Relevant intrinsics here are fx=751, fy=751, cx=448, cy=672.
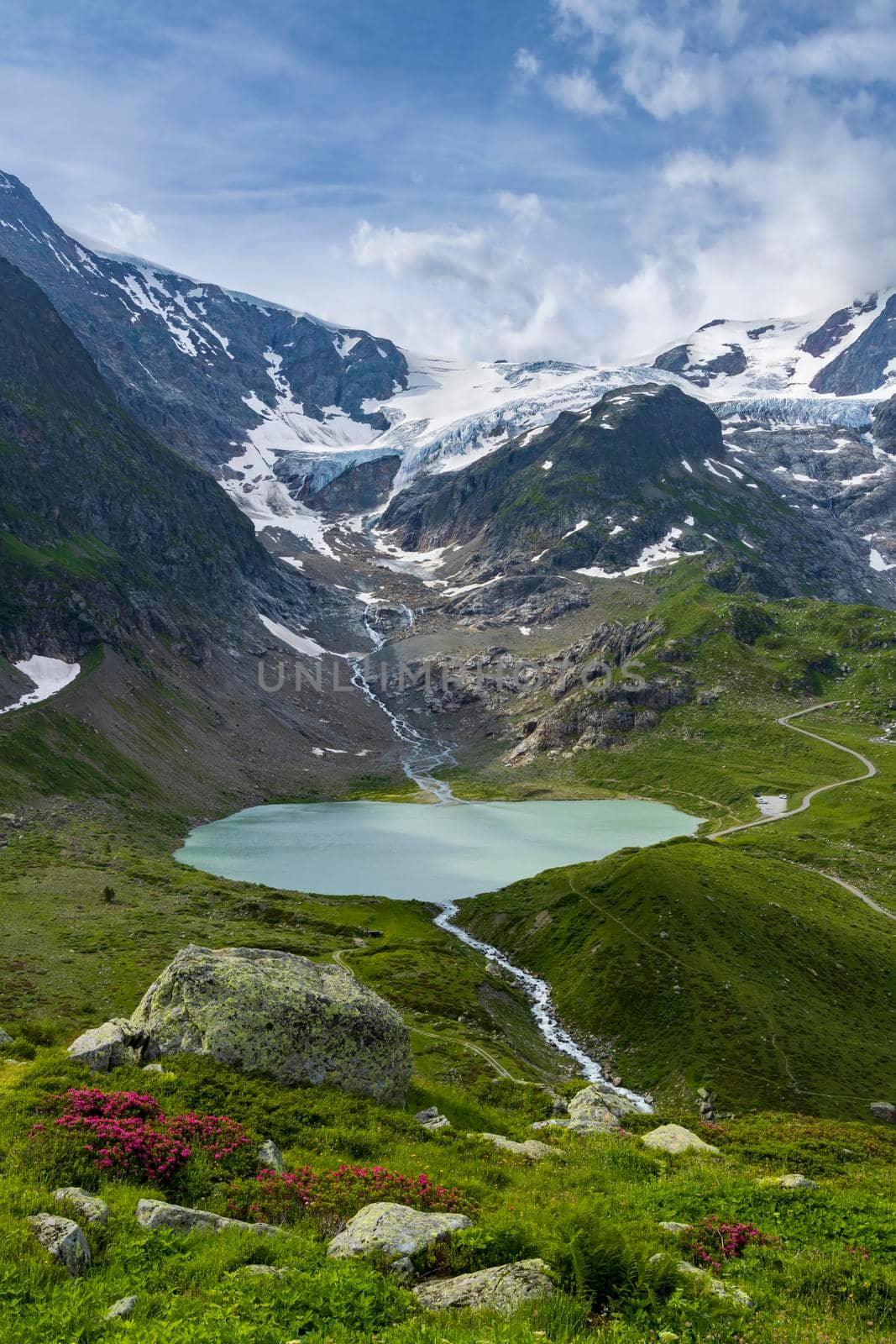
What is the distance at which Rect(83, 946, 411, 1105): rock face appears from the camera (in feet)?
71.8

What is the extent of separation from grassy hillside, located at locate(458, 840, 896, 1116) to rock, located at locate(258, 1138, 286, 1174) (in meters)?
48.1

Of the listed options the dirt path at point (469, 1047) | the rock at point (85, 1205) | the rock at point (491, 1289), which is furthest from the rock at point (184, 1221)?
the dirt path at point (469, 1047)

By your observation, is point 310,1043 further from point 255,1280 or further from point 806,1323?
point 806,1323

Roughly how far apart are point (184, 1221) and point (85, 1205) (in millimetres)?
1742

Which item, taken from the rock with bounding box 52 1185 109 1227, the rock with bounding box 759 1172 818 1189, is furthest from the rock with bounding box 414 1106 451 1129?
the rock with bounding box 52 1185 109 1227

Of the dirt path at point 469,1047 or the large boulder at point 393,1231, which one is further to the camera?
the dirt path at point 469,1047

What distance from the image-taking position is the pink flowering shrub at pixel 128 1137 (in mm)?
15227

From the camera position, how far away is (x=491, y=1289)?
11.5 meters

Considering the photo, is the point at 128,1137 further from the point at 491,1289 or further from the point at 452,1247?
the point at 491,1289

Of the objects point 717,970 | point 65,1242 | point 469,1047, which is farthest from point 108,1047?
point 717,970

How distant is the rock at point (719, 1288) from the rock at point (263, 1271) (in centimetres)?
601

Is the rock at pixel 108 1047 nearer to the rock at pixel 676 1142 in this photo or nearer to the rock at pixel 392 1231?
the rock at pixel 392 1231

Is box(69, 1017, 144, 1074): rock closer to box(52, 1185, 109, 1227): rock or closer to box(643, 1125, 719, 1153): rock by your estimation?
box(52, 1185, 109, 1227): rock

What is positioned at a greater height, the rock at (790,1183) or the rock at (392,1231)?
the rock at (392,1231)
